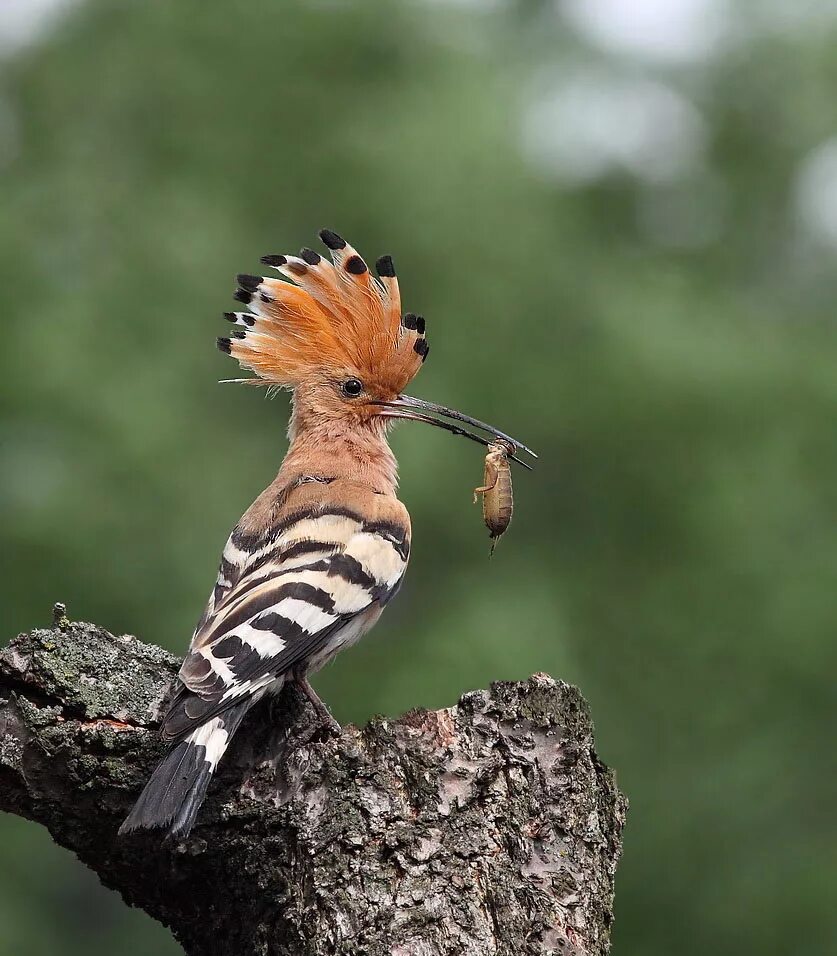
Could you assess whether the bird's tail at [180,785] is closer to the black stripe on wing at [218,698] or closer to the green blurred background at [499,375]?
the black stripe on wing at [218,698]

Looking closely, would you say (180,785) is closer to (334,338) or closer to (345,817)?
(345,817)

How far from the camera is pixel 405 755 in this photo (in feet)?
10.3

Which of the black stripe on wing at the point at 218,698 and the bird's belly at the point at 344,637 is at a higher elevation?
the bird's belly at the point at 344,637

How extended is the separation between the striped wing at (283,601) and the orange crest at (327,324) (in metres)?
0.67

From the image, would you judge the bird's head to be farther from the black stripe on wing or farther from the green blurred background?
the green blurred background

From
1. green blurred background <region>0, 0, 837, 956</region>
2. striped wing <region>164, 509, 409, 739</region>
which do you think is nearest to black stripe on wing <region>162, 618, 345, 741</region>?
striped wing <region>164, 509, 409, 739</region>

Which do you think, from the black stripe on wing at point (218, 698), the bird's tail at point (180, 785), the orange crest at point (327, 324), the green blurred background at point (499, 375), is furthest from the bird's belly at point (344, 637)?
the green blurred background at point (499, 375)

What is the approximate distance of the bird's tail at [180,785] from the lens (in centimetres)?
301

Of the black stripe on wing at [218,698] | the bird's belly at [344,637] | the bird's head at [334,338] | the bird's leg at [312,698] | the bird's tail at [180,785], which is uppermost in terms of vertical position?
the bird's head at [334,338]

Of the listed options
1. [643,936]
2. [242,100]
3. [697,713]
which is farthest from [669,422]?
[242,100]

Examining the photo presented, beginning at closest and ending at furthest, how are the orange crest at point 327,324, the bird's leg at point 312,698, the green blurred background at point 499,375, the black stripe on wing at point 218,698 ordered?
the black stripe on wing at point 218,698, the bird's leg at point 312,698, the orange crest at point 327,324, the green blurred background at point 499,375

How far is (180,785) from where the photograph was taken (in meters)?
3.07

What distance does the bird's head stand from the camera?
466 cm

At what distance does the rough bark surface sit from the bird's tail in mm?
115
